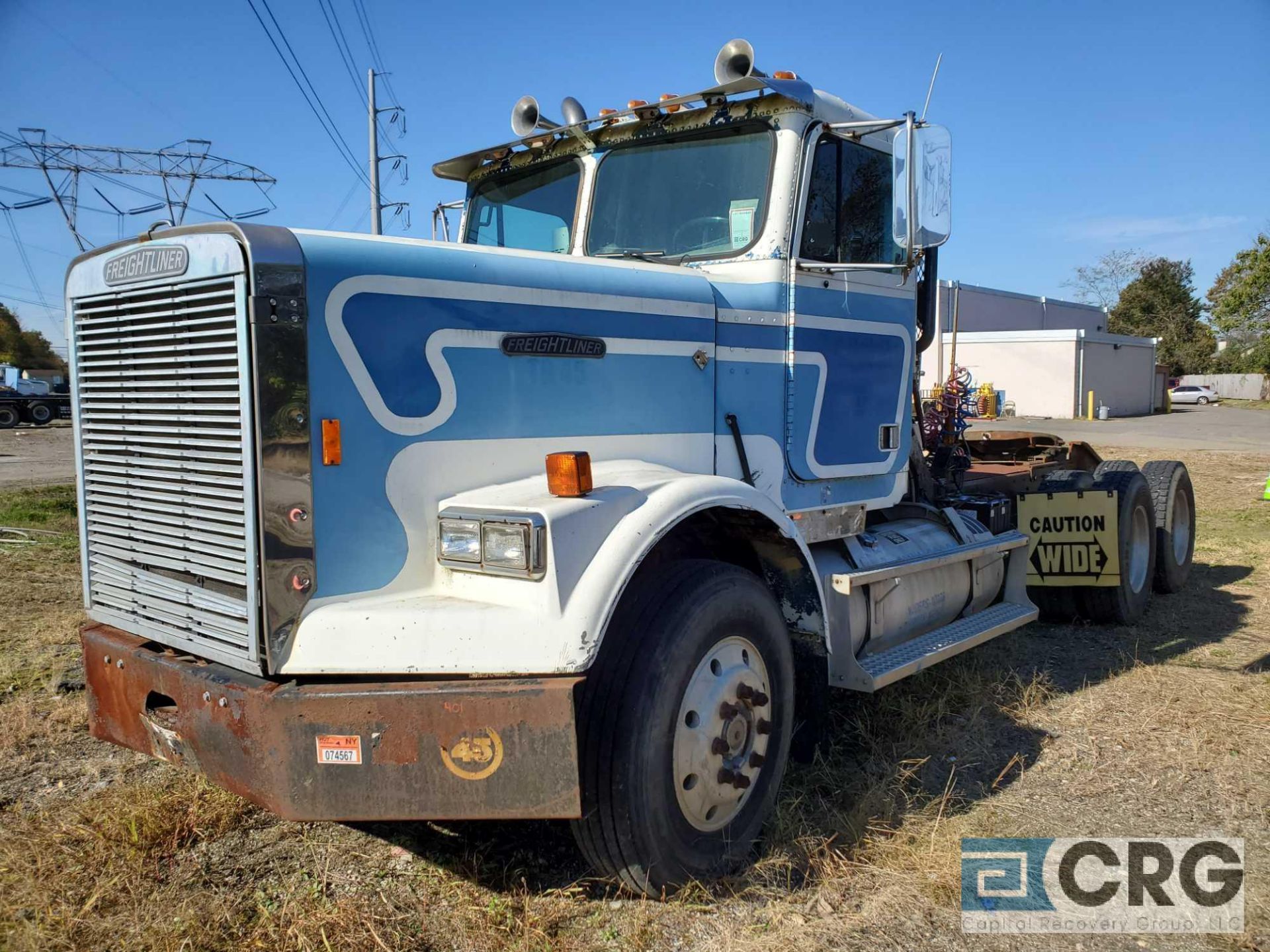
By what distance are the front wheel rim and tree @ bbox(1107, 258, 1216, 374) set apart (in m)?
62.6

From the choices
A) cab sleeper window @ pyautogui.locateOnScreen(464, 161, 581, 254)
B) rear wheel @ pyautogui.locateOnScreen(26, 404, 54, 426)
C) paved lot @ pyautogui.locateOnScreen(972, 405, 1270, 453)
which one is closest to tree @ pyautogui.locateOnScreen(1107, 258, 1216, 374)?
paved lot @ pyautogui.locateOnScreen(972, 405, 1270, 453)

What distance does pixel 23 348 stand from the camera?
51844 mm

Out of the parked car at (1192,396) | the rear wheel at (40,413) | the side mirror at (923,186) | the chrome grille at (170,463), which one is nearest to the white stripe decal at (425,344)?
the chrome grille at (170,463)

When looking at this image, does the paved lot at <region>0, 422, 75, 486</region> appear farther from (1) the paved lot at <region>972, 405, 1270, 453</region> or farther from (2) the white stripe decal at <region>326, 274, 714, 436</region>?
(1) the paved lot at <region>972, 405, 1270, 453</region>

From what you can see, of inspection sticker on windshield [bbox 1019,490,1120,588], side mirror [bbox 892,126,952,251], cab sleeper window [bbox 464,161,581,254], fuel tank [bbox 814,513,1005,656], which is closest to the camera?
side mirror [bbox 892,126,952,251]

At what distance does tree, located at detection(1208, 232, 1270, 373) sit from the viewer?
47.4 metres

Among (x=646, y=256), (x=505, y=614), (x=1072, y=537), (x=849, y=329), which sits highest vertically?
(x=646, y=256)

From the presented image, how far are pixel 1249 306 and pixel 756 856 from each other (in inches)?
2190

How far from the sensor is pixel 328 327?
2621 mm

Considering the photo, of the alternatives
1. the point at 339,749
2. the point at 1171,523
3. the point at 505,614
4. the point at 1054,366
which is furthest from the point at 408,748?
the point at 1054,366

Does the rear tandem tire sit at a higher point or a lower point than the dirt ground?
higher

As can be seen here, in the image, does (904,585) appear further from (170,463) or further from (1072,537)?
(170,463)

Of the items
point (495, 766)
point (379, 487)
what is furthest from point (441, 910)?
point (379, 487)

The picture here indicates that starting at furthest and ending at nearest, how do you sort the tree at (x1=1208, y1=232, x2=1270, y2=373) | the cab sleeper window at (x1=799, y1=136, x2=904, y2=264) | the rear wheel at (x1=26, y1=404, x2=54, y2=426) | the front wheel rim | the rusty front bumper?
the tree at (x1=1208, y1=232, x2=1270, y2=373) → the rear wheel at (x1=26, y1=404, x2=54, y2=426) → the cab sleeper window at (x1=799, y1=136, x2=904, y2=264) → the front wheel rim → the rusty front bumper
